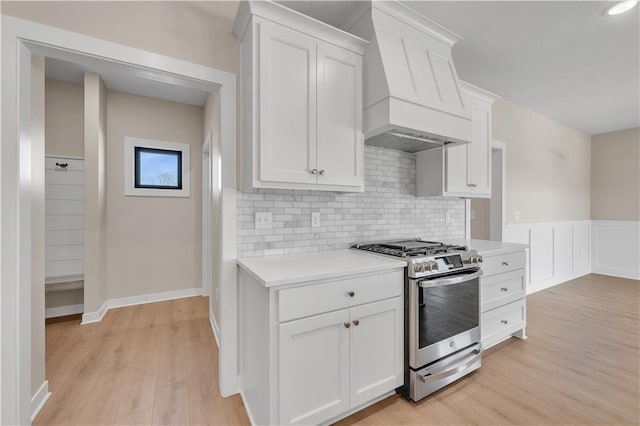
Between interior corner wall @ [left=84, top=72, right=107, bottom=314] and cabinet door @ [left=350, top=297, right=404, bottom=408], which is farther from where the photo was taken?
interior corner wall @ [left=84, top=72, right=107, bottom=314]

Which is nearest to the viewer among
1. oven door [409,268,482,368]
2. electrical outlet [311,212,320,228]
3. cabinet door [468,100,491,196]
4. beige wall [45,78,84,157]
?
oven door [409,268,482,368]

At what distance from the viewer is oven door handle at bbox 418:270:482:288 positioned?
180 cm

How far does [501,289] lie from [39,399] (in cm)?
349

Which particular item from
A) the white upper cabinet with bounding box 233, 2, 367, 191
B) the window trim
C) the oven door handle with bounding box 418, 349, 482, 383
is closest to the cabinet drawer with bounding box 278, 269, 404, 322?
the oven door handle with bounding box 418, 349, 482, 383

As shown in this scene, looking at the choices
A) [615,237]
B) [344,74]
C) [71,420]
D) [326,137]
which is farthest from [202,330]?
[615,237]

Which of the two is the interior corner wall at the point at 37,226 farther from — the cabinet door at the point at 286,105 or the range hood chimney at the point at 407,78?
the range hood chimney at the point at 407,78

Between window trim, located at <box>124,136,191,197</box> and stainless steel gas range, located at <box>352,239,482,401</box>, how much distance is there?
9.88 feet

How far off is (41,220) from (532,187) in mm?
5639

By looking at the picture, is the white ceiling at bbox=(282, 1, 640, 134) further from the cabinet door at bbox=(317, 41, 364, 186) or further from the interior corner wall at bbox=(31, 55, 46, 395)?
the interior corner wall at bbox=(31, 55, 46, 395)

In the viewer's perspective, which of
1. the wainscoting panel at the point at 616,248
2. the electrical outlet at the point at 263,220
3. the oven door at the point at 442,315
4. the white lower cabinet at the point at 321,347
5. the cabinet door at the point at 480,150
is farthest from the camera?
the wainscoting panel at the point at 616,248

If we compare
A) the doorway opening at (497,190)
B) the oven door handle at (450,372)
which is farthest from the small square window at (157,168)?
the doorway opening at (497,190)

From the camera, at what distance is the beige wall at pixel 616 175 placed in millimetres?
4966

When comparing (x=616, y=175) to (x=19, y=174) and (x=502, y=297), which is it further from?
(x=19, y=174)

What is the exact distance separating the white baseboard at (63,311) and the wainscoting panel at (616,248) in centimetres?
848
